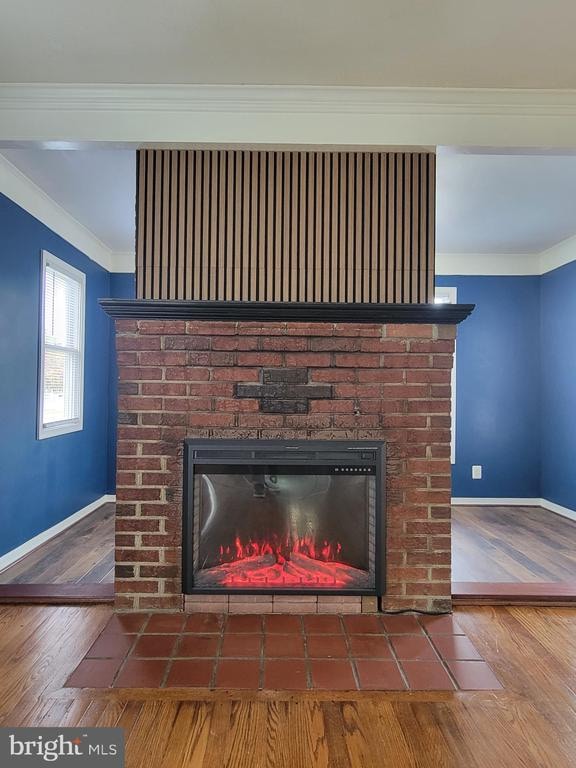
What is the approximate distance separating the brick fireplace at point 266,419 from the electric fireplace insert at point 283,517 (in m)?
0.05

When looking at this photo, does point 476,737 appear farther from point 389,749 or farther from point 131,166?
point 131,166

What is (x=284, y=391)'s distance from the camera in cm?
244

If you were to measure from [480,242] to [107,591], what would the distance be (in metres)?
3.97

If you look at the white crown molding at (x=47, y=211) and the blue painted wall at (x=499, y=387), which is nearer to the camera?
the white crown molding at (x=47, y=211)

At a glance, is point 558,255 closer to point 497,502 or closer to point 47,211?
point 497,502

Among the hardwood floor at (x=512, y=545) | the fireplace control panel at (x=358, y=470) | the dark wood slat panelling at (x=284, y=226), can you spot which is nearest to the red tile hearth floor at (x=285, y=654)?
the fireplace control panel at (x=358, y=470)

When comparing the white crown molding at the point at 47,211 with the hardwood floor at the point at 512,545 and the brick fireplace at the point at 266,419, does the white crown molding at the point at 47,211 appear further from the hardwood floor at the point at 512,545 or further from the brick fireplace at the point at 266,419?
the hardwood floor at the point at 512,545

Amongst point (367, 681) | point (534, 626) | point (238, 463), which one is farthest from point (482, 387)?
point (367, 681)

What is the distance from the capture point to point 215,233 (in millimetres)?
2494

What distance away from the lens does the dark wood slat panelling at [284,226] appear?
98.0 inches

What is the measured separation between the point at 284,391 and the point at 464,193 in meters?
2.03

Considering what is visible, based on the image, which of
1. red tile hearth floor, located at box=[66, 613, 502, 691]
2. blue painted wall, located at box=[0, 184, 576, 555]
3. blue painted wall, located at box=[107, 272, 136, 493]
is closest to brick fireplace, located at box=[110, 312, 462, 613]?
red tile hearth floor, located at box=[66, 613, 502, 691]

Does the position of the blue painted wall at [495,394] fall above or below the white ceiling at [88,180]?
below

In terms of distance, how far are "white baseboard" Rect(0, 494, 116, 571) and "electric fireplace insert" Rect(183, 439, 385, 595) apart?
1.43 metres
